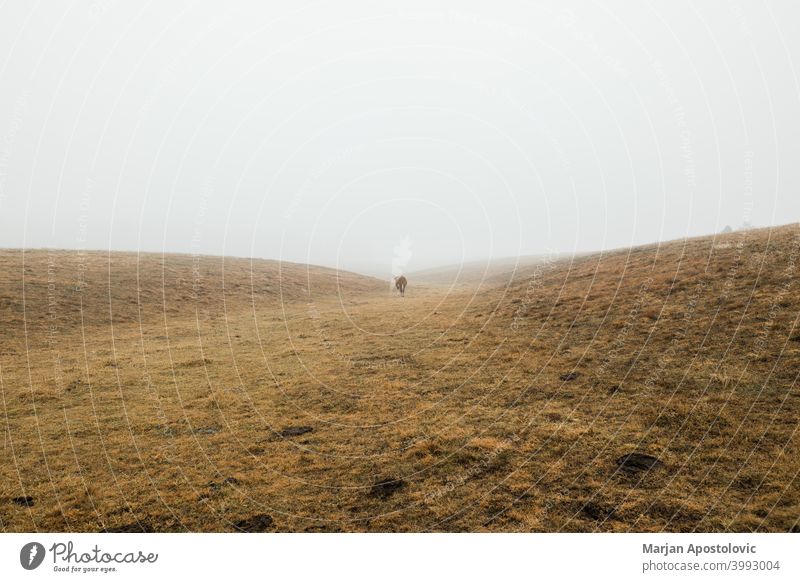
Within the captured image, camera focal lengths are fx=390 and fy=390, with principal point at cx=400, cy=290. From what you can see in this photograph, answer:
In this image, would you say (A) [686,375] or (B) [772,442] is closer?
(B) [772,442]

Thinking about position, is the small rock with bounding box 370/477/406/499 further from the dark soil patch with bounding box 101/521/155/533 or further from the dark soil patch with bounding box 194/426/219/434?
the dark soil patch with bounding box 194/426/219/434

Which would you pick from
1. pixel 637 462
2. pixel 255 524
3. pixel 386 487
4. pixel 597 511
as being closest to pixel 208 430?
pixel 255 524

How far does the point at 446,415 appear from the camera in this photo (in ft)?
52.1

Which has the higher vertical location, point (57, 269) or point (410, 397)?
point (57, 269)

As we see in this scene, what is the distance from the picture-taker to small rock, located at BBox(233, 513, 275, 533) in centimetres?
1002

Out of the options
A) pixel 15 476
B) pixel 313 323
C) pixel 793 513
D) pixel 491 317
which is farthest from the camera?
pixel 313 323

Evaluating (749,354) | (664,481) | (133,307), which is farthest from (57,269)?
(749,354)

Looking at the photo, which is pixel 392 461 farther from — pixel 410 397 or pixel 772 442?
pixel 772 442

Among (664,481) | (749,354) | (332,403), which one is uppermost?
(749,354)

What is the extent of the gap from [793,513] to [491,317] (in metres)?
21.4

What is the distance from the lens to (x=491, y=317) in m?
29.9

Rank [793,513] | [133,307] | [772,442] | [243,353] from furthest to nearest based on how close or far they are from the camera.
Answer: [133,307] → [243,353] → [772,442] → [793,513]
